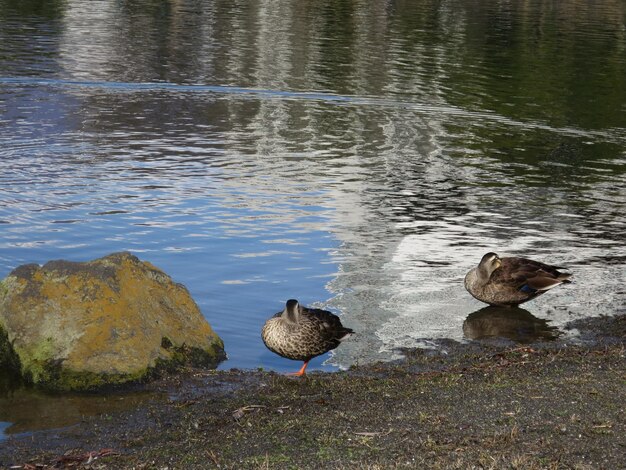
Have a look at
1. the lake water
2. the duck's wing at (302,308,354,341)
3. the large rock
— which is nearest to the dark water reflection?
the lake water

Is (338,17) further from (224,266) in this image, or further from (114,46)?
(224,266)

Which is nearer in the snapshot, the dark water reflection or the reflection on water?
the reflection on water

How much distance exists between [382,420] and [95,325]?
412 cm

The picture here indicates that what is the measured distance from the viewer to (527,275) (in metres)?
15.1

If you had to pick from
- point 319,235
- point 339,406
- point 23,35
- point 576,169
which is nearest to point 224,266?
point 319,235

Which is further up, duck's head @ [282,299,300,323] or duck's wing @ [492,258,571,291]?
duck's head @ [282,299,300,323]

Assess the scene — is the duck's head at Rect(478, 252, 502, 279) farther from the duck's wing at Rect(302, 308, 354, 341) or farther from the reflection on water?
the reflection on water

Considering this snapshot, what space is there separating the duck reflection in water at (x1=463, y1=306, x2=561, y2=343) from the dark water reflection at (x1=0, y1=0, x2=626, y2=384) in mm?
185

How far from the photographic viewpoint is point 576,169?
26.4m

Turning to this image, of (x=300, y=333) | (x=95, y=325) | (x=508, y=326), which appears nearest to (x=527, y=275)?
(x=508, y=326)

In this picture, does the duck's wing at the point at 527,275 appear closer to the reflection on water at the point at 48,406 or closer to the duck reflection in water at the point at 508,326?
the duck reflection in water at the point at 508,326

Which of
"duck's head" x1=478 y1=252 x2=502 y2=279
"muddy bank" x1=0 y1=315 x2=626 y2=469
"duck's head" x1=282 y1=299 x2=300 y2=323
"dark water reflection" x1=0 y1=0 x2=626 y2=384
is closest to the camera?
"muddy bank" x1=0 y1=315 x2=626 y2=469

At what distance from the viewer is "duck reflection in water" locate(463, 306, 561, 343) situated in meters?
14.2

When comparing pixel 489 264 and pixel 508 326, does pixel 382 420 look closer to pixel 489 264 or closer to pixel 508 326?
pixel 508 326
